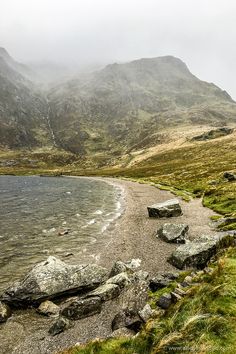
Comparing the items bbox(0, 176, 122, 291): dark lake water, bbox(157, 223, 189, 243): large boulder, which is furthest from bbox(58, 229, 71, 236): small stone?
bbox(157, 223, 189, 243): large boulder

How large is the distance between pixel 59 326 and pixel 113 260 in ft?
41.7

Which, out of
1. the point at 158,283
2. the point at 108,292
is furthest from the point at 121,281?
the point at 158,283

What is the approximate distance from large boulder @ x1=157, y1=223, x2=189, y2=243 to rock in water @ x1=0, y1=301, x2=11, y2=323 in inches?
747

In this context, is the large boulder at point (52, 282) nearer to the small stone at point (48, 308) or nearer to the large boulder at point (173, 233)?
the small stone at point (48, 308)

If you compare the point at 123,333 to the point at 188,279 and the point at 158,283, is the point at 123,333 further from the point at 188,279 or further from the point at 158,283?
the point at 188,279

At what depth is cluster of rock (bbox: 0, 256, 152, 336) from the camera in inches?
653

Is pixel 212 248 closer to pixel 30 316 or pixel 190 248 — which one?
pixel 190 248

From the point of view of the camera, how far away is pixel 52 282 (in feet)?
70.8

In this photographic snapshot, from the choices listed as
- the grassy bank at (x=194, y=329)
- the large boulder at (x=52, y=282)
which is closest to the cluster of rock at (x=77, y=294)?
the large boulder at (x=52, y=282)

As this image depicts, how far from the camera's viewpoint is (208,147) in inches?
7840

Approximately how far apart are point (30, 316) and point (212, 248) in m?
14.9

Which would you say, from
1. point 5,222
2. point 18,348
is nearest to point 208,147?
point 5,222

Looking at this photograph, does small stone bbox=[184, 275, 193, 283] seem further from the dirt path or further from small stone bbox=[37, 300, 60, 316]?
small stone bbox=[37, 300, 60, 316]

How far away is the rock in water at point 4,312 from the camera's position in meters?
18.6
